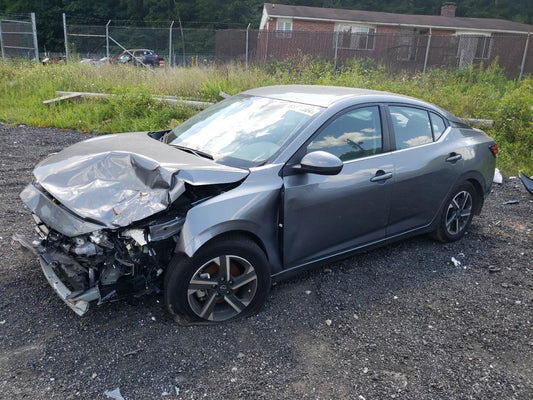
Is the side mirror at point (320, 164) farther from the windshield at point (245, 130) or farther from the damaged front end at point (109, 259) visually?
the damaged front end at point (109, 259)

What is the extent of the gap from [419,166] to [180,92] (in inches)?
325

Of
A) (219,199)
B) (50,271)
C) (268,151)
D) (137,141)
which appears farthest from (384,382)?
(137,141)

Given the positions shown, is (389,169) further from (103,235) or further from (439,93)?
(439,93)

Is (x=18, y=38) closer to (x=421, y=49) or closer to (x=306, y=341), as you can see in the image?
(x=421, y=49)

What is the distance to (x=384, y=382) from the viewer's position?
2871 mm

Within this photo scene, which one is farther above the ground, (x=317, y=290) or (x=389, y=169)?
(x=389, y=169)

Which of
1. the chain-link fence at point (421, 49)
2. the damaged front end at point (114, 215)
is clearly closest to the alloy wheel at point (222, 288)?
the damaged front end at point (114, 215)

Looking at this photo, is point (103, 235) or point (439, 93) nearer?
point (103, 235)

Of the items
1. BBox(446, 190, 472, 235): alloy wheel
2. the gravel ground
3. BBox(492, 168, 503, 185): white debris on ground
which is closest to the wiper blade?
the gravel ground

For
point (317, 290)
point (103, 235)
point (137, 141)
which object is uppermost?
point (137, 141)

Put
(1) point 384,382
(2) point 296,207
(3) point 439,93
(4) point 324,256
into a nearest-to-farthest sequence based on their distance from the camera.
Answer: (1) point 384,382 → (2) point 296,207 → (4) point 324,256 → (3) point 439,93

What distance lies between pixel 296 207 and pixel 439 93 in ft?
30.0

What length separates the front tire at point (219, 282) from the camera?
9.99 feet

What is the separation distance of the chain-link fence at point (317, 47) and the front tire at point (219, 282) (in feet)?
44.9
